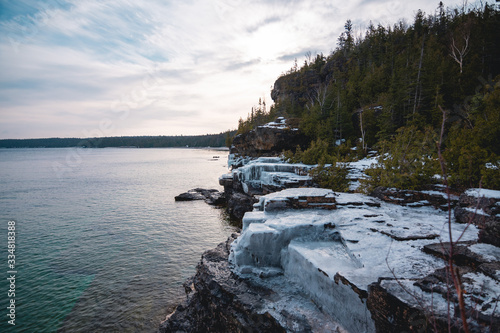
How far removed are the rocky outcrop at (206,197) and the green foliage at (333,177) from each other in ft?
58.5

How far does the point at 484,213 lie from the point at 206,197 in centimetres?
3062

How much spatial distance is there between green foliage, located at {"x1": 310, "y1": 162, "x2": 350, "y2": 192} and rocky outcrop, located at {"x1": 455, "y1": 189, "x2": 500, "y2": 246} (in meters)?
7.33

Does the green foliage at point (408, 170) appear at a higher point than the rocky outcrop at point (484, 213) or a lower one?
higher

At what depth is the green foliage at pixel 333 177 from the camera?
16.1 meters

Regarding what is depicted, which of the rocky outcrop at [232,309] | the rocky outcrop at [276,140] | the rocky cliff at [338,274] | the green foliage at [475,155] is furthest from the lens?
the rocky outcrop at [276,140]

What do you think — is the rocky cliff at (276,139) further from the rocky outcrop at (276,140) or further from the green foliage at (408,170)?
the green foliage at (408,170)

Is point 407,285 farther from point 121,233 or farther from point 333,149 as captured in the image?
point 333,149

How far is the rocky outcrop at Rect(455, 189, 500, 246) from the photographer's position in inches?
236

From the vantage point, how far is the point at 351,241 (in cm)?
727

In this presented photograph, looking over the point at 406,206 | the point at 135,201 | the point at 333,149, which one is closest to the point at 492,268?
the point at 406,206

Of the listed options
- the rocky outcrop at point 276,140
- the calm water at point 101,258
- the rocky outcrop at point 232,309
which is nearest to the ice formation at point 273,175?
the calm water at point 101,258

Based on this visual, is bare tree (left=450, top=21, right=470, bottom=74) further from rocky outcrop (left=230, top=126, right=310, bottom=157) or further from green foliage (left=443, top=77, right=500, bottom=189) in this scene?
green foliage (left=443, top=77, right=500, bottom=189)

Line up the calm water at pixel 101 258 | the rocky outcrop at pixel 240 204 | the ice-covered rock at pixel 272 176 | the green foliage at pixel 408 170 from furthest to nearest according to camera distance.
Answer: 1. the rocky outcrop at pixel 240 204
2. the ice-covered rock at pixel 272 176
3. the green foliage at pixel 408 170
4. the calm water at pixel 101 258

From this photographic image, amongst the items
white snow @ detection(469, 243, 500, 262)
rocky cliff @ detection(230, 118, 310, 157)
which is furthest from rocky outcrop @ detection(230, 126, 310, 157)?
white snow @ detection(469, 243, 500, 262)
